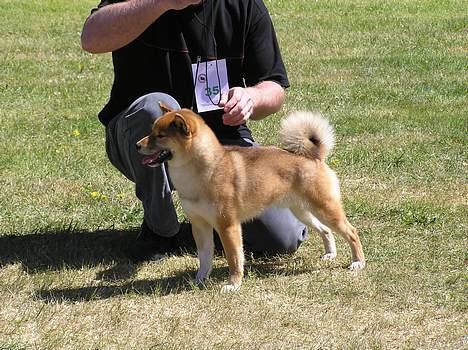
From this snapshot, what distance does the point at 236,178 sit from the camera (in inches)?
154

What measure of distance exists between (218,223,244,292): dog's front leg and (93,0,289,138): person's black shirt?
2.40 ft

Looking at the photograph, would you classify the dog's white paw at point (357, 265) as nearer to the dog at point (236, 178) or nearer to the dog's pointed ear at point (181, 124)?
the dog at point (236, 178)

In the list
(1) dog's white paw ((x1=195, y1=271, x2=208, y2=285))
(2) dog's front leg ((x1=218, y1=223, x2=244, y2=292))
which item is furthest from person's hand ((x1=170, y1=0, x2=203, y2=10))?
(1) dog's white paw ((x1=195, y1=271, x2=208, y2=285))

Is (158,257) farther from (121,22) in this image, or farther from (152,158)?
(121,22)

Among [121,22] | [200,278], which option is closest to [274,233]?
[200,278]

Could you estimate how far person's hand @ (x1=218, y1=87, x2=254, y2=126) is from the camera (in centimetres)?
392

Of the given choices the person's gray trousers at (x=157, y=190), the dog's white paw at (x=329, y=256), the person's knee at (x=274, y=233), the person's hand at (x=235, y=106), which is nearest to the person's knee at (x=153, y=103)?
the person's gray trousers at (x=157, y=190)

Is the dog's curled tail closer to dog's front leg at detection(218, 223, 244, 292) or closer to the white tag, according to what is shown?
the white tag

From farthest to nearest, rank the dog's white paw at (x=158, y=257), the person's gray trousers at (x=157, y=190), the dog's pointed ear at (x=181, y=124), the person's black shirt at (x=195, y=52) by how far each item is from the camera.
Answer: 1. the dog's white paw at (x=158, y=257)
2. the person's black shirt at (x=195, y=52)
3. the person's gray trousers at (x=157, y=190)
4. the dog's pointed ear at (x=181, y=124)

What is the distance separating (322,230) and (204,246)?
666 mm

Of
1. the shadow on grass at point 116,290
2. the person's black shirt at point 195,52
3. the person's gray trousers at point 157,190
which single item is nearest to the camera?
the shadow on grass at point 116,290

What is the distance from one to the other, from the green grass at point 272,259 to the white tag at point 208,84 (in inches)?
31.6

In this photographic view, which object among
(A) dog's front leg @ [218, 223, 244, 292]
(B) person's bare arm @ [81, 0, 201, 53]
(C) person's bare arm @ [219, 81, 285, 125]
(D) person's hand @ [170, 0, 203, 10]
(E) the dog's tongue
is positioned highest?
(D) person's hand @ [170, 0, 203, 10]

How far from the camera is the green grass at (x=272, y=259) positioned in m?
3.47
